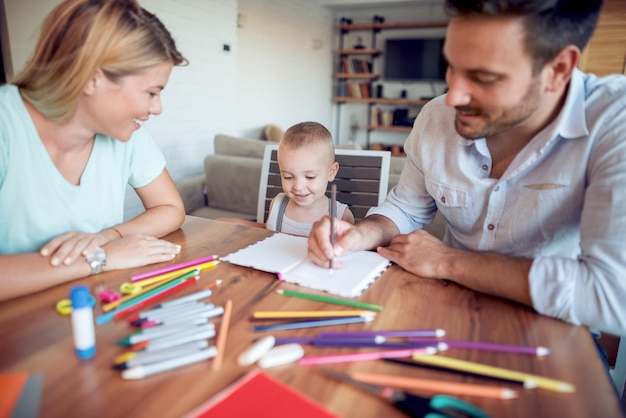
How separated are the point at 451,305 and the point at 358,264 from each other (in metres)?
0.25

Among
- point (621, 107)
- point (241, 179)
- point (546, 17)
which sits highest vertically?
point (546, 17)

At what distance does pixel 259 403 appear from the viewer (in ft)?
1.80

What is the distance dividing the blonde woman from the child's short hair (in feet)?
1.82

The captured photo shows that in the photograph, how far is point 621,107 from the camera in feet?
3.03

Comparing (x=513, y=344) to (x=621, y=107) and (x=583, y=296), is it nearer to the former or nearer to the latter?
(x=583, y=296)

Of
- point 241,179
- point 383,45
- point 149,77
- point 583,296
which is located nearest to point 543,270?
point 583,296

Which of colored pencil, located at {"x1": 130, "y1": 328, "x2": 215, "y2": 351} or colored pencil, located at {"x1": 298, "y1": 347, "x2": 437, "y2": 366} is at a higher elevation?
colored pencil, located at {"x1": 130, "y1": 328, "x2": 215, "y2": 351}

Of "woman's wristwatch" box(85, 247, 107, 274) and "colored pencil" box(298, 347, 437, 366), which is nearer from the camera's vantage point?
"colored pencil" box(298, 347, 437, 366)

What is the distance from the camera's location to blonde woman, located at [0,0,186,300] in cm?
95

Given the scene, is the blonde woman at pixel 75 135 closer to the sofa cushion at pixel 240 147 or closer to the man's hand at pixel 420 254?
the man's hand at pixel 420 254

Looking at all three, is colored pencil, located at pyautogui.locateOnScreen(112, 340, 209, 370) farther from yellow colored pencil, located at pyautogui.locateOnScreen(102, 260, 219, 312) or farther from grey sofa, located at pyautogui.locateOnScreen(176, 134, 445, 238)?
grey sofa, located at pyautogui.locateOnScreen(176, 134, 445, 238)

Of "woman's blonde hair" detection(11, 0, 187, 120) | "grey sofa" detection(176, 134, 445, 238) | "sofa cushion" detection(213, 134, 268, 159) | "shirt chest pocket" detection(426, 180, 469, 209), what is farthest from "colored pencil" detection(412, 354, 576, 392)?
"sofa cushion" detection(213, 134, 268, 159)

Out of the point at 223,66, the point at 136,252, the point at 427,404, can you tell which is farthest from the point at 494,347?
the point at 223,66

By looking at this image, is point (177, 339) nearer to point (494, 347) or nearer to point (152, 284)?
point (152, 284)
